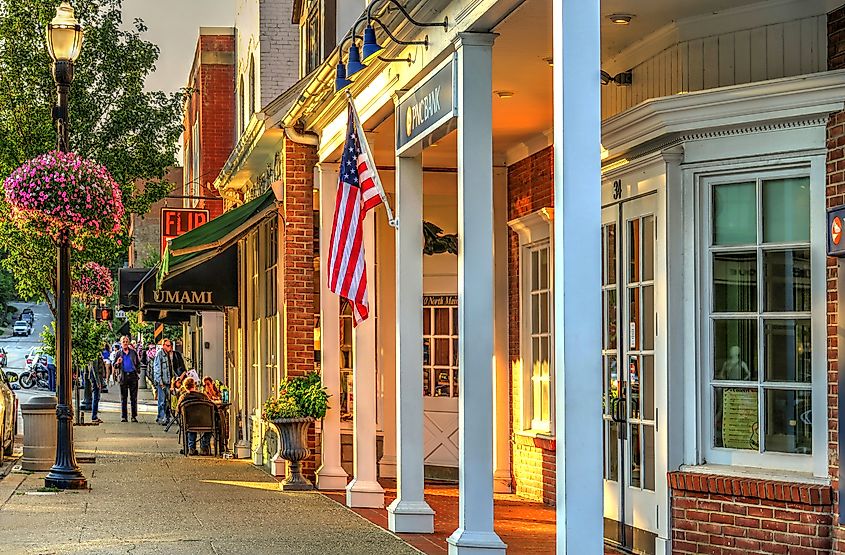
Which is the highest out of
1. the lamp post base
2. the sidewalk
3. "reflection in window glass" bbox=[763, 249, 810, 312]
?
"reflection in window glass" bbox=[763, 249, 810, 312]

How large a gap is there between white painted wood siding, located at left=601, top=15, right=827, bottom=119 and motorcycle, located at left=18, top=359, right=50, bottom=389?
147 feet

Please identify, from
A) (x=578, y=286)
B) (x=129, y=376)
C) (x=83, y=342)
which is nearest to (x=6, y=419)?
(x=83, y=342)

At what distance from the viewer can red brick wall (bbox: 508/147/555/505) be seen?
14.3 metres

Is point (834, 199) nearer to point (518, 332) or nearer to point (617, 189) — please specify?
point (617, 189)

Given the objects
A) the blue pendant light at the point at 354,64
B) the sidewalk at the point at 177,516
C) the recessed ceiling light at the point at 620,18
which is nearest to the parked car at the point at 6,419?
the sidewalk at the point at 177,516

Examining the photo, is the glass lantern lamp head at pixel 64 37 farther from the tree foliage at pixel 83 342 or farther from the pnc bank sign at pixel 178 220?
the pnc bank sign at pixel 178 220

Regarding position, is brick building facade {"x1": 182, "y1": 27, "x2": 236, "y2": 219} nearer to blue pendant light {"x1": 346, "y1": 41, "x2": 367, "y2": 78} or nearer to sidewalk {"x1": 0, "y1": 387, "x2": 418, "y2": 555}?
sidewalk {"x1": 0, "y1": 387, "x2": 418, "y2": 555}

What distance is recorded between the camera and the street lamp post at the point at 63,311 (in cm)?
1576

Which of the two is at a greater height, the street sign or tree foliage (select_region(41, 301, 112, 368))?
the street sign

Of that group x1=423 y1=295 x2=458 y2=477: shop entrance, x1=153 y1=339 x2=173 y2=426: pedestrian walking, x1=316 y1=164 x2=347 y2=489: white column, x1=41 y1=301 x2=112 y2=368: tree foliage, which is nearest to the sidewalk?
x1=316 y1=164 x2=347 y2=489: white column

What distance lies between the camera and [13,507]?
13977 millimetres

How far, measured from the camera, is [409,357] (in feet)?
38.7

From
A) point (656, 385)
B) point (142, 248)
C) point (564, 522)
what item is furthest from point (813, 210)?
point (142, 248)

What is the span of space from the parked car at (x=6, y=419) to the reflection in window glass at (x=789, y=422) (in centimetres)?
1247
